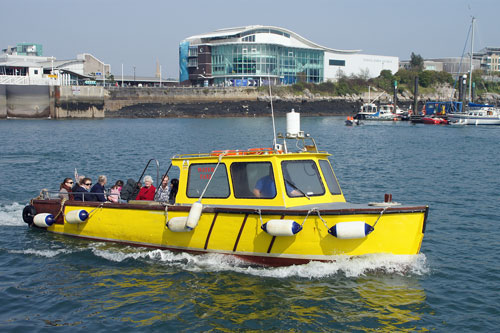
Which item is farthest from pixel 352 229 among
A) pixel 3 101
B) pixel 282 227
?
pixel 3 101

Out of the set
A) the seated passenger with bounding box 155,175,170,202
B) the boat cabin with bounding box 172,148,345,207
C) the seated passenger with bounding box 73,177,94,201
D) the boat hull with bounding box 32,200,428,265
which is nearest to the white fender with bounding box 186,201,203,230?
the boat hull with bounding box 32,200,428,265

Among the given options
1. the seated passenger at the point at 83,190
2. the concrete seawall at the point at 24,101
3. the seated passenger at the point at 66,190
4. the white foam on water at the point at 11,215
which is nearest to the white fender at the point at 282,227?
the seated passenger at the point at 83,190

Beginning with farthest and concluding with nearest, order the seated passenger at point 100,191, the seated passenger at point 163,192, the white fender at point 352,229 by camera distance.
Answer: the seated passenger at point 100,191, the seated passenger at point 163,192, the white fender at point 352,229

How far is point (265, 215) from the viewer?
10539mm

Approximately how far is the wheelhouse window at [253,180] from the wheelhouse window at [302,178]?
322 millimetres

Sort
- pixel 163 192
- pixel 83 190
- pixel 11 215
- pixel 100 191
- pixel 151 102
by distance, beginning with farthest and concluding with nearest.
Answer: pixel 151 102
pixel 11 215
pixel 83 190
pixel 100 191
pixel 163 192

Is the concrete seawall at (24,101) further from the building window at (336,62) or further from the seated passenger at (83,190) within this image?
the seated passenger at (83,190)

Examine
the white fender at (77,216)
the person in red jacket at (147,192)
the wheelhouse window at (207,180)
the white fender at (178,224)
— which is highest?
the wheelhouse window at (207,180)

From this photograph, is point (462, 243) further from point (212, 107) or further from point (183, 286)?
point (212, 107)

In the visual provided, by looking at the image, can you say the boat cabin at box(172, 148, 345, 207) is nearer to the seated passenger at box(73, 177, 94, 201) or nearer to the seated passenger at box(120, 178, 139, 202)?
the seated passenger at box(120, 178, 139, 202)

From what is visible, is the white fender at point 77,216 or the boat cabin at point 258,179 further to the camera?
the white fender at point 77,216

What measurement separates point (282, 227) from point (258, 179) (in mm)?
1457

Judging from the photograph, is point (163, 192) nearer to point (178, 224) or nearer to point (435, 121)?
point (178, 224)

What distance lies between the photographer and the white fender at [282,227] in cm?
1010
